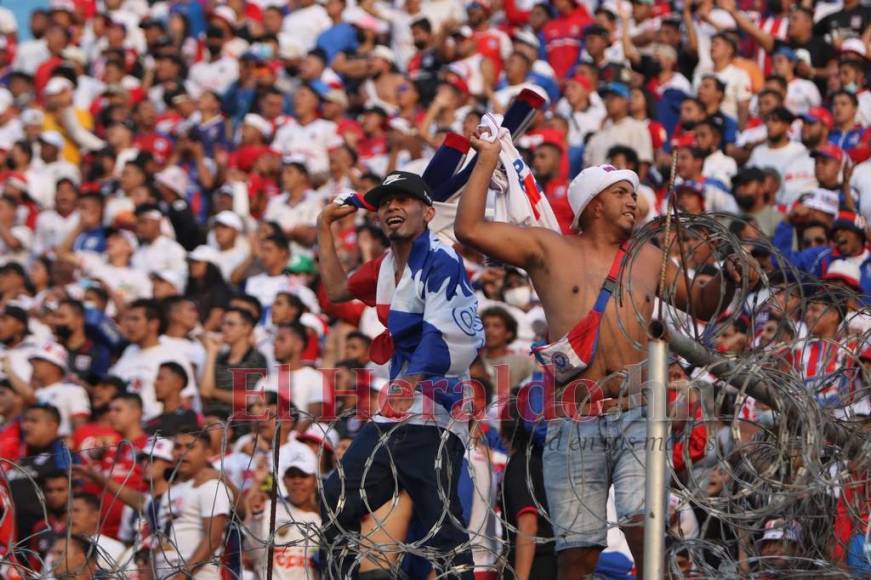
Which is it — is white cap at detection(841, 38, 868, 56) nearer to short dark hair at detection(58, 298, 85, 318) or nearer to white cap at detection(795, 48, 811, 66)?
white cap at detection(795, 48, 811, 66)

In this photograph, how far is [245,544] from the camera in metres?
9.70

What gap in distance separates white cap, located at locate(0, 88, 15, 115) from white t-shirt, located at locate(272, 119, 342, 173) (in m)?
4.05

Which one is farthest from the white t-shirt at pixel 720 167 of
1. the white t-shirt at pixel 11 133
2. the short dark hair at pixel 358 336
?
the white t-shirt at pixel 11 133

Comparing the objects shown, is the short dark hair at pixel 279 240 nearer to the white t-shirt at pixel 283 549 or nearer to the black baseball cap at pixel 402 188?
the white t-shirt at pixel 283 549

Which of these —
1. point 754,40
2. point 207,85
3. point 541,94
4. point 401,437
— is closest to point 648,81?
point 754,40

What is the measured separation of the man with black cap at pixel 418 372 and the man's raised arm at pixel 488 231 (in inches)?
16.1

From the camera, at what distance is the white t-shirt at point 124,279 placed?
14422 millimetres

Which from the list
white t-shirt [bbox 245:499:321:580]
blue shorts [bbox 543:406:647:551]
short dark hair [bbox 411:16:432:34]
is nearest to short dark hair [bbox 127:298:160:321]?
white t-shirt [bbox 245:499:321:580]

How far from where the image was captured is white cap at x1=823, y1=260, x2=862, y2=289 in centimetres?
1028

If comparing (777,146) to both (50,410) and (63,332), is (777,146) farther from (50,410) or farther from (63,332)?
(63,332)

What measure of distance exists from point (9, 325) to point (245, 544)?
16.0ft

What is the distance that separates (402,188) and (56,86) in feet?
40.3

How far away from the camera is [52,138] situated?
17.7m

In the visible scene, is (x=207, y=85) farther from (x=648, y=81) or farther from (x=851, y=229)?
(x=851, y=229)
